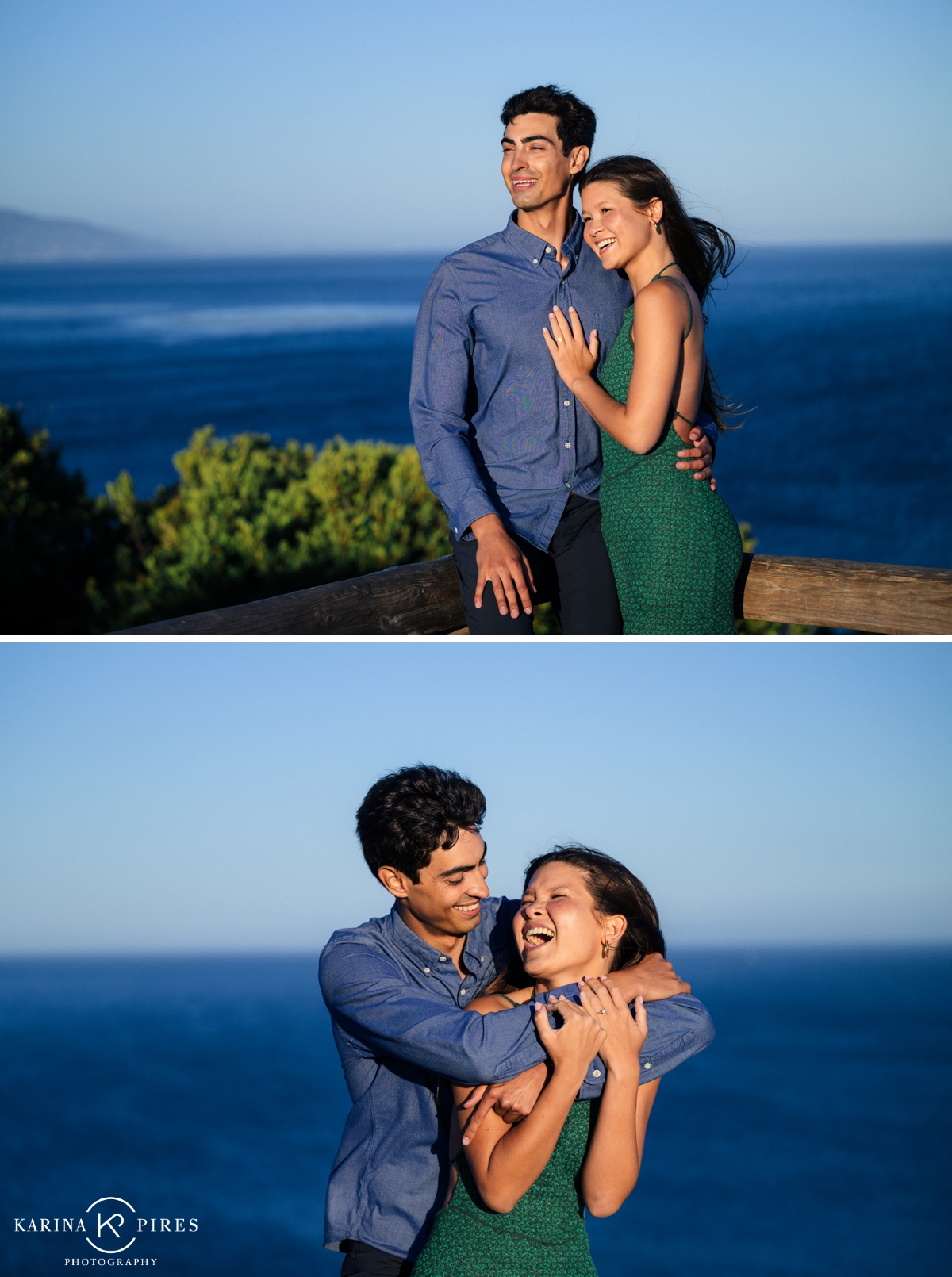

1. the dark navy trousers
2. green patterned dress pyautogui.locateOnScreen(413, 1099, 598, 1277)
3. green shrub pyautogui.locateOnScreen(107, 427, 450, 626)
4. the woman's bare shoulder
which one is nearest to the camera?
green patterned dress pyautogui.locateOnScreen(413, 1099, 598, 1277)

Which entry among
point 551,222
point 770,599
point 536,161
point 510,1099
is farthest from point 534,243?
point 510,1099

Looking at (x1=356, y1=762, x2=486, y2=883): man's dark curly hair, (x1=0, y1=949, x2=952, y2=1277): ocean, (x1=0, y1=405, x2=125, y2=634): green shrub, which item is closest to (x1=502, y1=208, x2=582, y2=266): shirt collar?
(x1=356, y1=762, x2=486, y2=883): man's dark curly hair

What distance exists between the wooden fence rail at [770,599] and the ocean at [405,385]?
2097cm

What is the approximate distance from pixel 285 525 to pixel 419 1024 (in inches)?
364

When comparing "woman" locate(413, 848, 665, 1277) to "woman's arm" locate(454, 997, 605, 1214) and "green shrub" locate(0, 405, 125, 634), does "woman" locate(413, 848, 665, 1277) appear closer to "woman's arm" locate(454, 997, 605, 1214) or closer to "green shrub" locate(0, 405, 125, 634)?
"woman's arm" locate(454, 997, 605, 1214)

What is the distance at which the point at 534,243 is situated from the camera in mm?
3680

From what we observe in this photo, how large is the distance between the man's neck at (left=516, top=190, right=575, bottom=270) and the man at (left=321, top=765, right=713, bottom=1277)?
1.75 m

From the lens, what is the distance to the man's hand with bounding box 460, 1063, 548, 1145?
2.22 metres

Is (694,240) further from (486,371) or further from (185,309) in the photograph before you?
(185,309)

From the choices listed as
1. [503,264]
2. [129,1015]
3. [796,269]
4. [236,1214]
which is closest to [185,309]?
[129,1015]

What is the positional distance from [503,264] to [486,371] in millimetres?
329

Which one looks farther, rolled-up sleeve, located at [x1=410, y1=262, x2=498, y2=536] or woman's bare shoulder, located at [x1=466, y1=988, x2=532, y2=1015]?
rolled-up sleeve, located at [x1=410, y1=262, x2=498, y2=536]

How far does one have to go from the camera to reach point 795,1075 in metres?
79.6

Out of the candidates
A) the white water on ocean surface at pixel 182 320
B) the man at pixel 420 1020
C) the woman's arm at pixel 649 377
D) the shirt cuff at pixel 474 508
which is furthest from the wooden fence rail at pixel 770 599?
the white water on ocean surface at pixel 182 320
